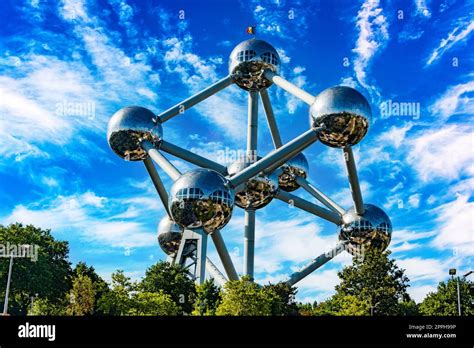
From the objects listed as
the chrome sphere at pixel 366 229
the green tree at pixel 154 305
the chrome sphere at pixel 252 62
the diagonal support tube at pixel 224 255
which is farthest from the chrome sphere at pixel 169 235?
the chrome sphere at pixel 366 229

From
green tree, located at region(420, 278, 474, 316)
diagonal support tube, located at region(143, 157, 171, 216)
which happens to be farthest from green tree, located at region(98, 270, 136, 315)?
green tree, located at region(420, 278, 474, 316)

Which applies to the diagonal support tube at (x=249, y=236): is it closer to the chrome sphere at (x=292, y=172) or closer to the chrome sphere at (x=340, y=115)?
the chrome sphere at (x=292, y=172)

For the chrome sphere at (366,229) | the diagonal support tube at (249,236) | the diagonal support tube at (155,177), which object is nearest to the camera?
the diagonal support tube at (155,177)

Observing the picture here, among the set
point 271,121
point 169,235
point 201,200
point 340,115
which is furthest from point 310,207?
point 201,200

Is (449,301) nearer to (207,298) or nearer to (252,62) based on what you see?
(207,298)

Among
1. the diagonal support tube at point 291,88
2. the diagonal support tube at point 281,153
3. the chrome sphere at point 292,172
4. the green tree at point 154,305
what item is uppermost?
the diagonal support tube at point 291,88

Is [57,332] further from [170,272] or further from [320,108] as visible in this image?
[170,272]

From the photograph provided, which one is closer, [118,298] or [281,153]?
[281,153]
